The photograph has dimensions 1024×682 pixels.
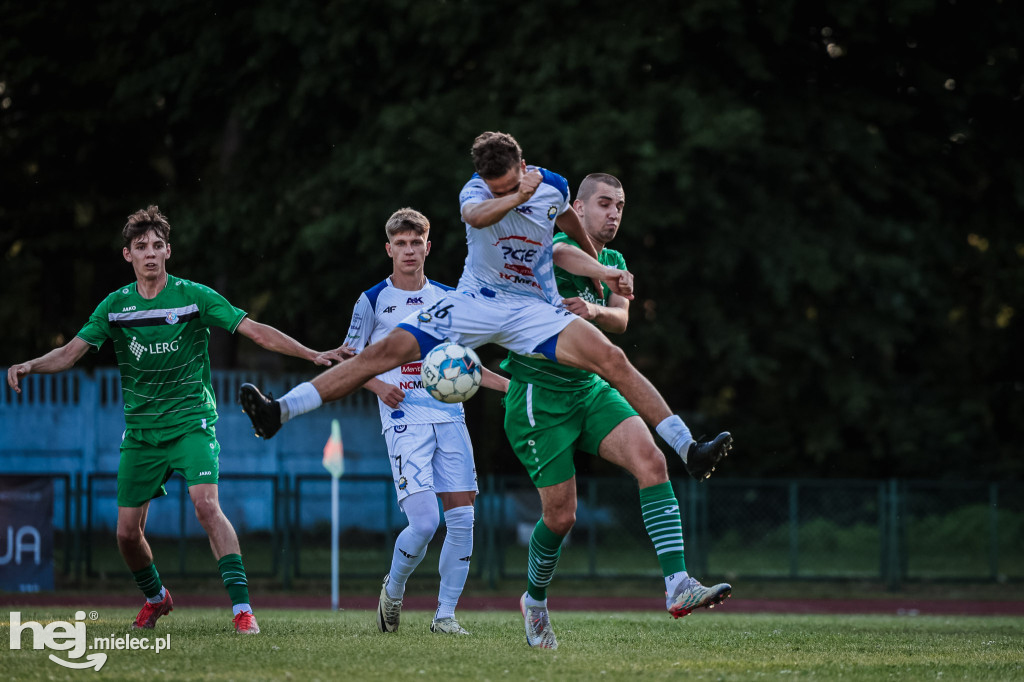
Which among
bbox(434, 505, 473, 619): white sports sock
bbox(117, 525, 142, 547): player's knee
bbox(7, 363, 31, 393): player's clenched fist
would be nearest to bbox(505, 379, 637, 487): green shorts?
bbox(434, 505, 473, 619): white sports sock

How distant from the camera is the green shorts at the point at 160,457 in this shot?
779 centimetres

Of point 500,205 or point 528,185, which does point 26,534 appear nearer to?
point 500,205

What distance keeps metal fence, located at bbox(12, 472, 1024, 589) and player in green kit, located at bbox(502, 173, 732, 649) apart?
1018 centimetres

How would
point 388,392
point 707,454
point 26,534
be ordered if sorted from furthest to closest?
point 26,534 → point 388,392 → point 707,454

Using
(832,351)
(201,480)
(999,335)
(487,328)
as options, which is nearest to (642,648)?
(487,328)

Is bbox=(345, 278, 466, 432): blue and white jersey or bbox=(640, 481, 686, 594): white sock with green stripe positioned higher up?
bbox=(345, 278, 466, 432): blue and white jersey

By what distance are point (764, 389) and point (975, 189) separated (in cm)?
488

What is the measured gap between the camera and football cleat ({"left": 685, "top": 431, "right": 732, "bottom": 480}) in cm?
616

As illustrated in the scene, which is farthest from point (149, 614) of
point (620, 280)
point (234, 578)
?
point (620, 280)

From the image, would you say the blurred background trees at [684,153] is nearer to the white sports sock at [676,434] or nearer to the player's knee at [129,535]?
the player's knee at [129,535]

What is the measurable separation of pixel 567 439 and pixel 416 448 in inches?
68.4

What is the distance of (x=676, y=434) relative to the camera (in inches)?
250

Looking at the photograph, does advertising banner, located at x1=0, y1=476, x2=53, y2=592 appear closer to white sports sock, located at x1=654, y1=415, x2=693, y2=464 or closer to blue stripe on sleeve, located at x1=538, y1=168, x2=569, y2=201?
blue stripe on sleeve, located at x1=538, y1=168, x2=569, y2=201

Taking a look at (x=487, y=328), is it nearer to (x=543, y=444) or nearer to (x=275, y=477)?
(x=543, y=444)
